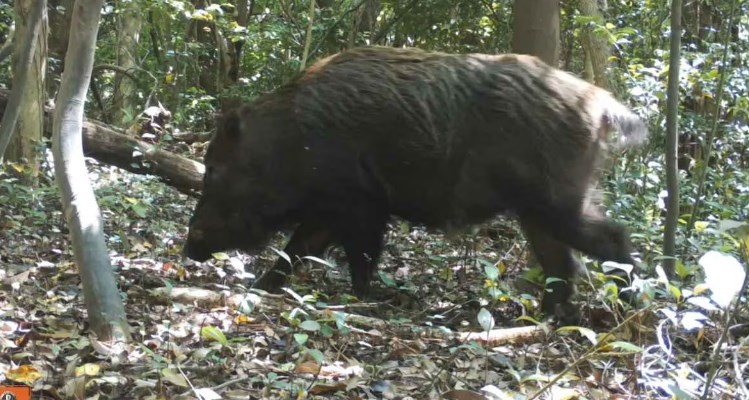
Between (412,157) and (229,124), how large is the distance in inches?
53.6

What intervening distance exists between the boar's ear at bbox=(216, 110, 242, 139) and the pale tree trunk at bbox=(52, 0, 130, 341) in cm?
232

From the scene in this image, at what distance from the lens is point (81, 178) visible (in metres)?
3.54

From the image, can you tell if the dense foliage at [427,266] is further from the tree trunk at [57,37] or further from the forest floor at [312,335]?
the tree trunk at [57,37]

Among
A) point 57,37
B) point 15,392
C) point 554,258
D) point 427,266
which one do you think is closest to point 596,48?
point 427,266

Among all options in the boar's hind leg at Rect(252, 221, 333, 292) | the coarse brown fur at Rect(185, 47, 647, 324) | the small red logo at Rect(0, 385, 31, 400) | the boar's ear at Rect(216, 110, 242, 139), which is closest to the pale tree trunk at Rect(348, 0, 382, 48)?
the coarse brown fur at Rect(185, 47, 647, 324)

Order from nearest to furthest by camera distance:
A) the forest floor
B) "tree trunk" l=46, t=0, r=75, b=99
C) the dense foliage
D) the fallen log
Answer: the forest floor → the dense foliage → the fallen log → "tree trunk" l=46, t=0, r=75, b=99

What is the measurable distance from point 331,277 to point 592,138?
7.43 feet

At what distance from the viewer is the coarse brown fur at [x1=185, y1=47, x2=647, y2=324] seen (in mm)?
5207

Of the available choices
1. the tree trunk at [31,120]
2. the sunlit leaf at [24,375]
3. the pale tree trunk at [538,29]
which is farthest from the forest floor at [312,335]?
the pale tree trunk at [538,29]

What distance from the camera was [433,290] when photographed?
5824 mm

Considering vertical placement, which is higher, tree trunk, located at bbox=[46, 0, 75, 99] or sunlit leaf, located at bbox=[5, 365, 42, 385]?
tree trunk, located at bbox=[46, 0, 75, 99]

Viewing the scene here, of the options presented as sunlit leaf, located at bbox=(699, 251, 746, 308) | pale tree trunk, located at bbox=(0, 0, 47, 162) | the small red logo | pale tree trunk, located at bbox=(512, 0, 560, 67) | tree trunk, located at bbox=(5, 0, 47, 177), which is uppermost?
pale tree trunk, located at bbox=(512, 0, 560, 67)

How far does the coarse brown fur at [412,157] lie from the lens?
17.1 feet

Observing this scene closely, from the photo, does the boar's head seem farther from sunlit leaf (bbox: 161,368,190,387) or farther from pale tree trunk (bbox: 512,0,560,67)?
sunlit leaf (bbox: 161,368,190,387)
